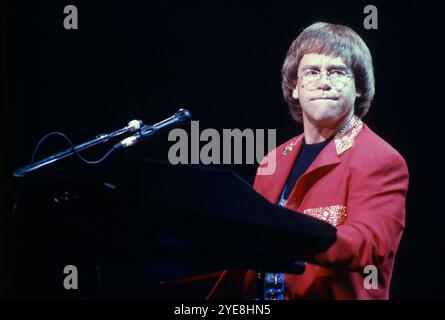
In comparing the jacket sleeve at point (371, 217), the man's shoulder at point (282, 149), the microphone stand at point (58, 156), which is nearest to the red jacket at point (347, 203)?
the jacket sleeve at point (371, 217)

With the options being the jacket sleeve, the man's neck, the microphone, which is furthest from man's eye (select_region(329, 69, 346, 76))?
the microphone

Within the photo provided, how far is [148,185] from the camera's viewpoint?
958mm

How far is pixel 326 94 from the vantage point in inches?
65.9

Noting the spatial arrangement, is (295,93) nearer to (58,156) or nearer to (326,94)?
(326,94)

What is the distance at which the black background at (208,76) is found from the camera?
177cm

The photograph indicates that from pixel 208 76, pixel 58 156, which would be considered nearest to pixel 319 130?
pixel 208 76

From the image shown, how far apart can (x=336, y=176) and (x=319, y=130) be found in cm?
23

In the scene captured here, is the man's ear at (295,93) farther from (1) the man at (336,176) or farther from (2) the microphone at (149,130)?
(2) the microphone at (149,130)

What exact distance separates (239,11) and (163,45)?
0.28 meters

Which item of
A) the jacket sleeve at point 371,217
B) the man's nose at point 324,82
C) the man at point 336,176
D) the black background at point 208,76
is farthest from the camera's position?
the black background at point 208,76

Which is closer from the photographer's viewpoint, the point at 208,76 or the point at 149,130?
the point at 149,130

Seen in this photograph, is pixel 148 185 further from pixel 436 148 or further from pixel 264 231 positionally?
A: pixel 436 148

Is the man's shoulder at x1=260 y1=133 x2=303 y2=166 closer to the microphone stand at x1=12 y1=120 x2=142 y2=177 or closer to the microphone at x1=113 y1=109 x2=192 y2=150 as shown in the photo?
the microphone at x1=113 y1=109 x2=192 y2=150

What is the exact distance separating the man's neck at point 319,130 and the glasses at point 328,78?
0.34 feet
